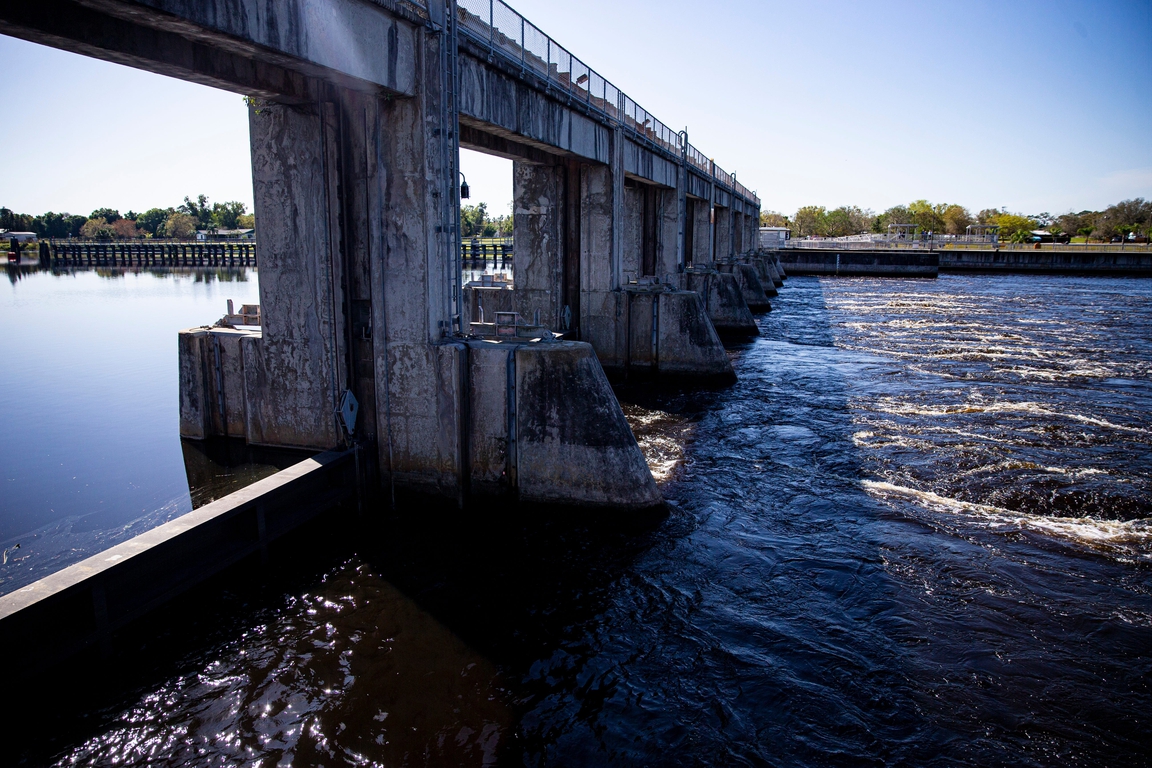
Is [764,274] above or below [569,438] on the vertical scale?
above

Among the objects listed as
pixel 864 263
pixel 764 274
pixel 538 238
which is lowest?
pixel 764 274

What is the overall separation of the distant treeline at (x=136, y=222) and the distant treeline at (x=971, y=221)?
13249 cm

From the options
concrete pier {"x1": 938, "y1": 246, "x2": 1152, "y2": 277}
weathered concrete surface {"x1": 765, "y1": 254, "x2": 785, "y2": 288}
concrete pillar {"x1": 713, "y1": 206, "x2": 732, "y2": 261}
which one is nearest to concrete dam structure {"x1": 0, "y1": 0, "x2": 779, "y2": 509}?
concrete pillar {"x1": 713, "y1": 206, "x2": 732, "y2": 261}

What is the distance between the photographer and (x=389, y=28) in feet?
39.0

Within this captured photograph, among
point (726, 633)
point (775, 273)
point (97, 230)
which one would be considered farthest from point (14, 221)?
point (726, 633)

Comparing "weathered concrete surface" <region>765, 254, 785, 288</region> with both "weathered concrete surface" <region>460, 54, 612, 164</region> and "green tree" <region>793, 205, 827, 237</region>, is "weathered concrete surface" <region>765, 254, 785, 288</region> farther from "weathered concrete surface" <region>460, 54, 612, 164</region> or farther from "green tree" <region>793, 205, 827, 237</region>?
"green tree" <region>793, 205, 827, 237</region>

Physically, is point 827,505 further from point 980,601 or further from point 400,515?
point 400,515

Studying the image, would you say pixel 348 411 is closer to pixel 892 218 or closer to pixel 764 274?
pixel 764 274

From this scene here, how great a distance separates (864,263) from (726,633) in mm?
88087

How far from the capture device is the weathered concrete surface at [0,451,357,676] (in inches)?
308

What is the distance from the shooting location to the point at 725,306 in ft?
122

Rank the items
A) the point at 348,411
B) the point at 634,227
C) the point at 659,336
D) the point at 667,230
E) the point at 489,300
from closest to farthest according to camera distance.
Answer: the point at 348,411 → the point at 489,300 → the point at 659,336 → the point at 634,227 → the point at 667,230

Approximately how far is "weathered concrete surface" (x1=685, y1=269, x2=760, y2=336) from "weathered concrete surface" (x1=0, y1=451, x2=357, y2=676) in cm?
2678

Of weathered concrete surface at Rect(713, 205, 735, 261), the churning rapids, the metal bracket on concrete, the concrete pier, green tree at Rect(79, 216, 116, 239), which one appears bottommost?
the churning rapids
